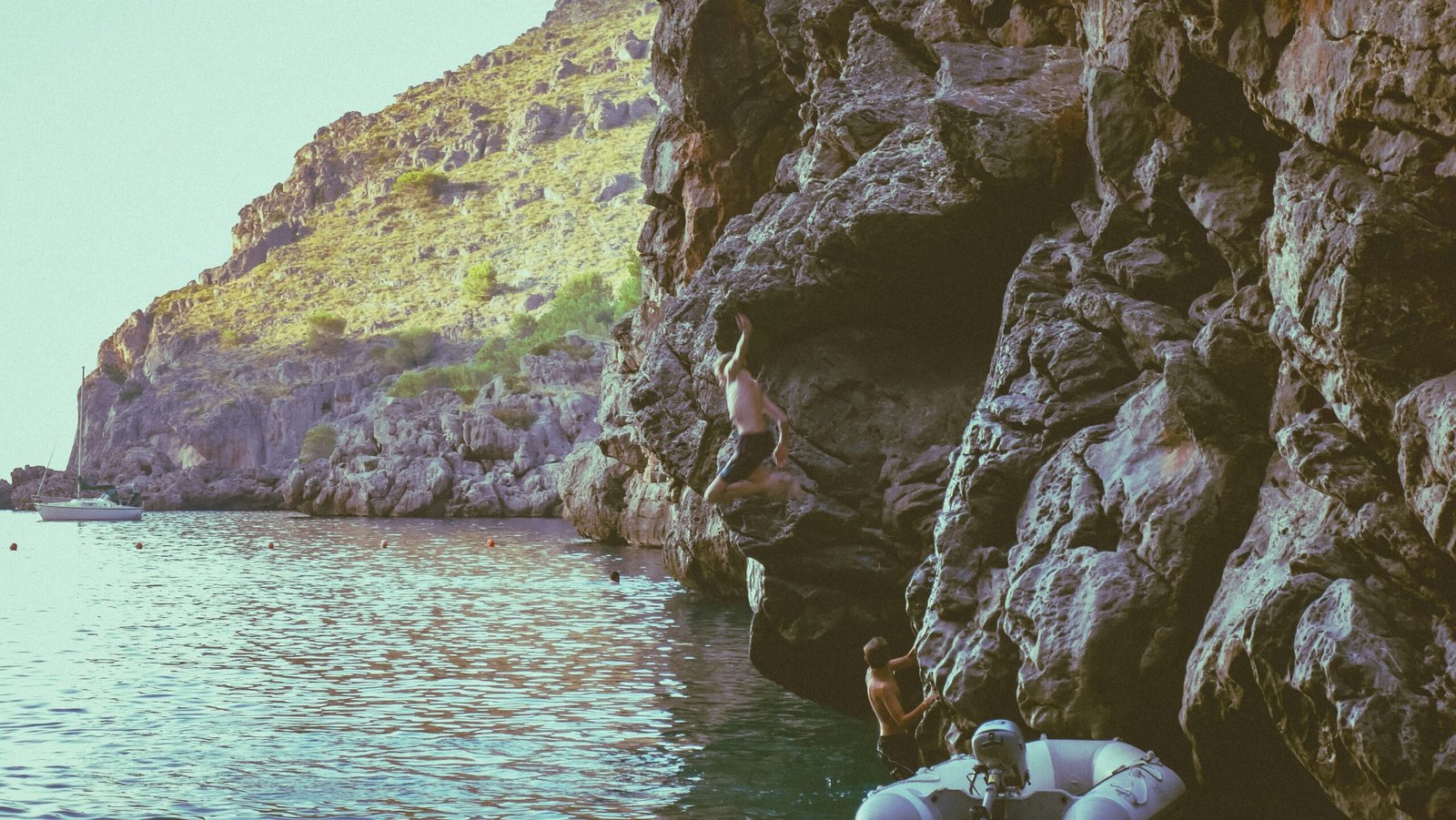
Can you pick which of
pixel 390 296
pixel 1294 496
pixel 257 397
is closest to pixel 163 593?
pixel 1294 496

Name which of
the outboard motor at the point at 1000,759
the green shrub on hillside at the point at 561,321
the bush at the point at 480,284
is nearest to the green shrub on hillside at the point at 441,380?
the green shrub on hillside at the point at 561,321

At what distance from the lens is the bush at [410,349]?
122 meters

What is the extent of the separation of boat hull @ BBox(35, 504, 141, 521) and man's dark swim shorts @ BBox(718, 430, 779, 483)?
80.7m

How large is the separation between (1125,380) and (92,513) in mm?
87142

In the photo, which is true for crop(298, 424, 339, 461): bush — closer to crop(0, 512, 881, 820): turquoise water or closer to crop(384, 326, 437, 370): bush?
crop(384, 326, 437, 370): bush

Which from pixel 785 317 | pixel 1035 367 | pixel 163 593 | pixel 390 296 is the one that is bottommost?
pixel 163 593

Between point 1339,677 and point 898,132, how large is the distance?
36.4 ft

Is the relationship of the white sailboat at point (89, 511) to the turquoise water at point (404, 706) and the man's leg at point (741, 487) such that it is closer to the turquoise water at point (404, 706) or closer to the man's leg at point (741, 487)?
the turquoise water at point (404, 706)

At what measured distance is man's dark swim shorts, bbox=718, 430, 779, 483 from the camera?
15625mm

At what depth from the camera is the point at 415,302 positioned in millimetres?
143375

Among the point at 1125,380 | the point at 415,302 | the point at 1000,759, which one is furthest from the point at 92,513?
the point at 1000,759

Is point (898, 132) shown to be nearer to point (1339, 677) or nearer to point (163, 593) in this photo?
point (1339, 677)

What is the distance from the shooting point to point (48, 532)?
242ft

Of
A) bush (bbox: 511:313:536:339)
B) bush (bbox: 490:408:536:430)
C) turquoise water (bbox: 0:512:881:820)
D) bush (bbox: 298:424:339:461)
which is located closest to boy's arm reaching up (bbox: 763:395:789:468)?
turquoise water (bbox: 0:512:881:820)
